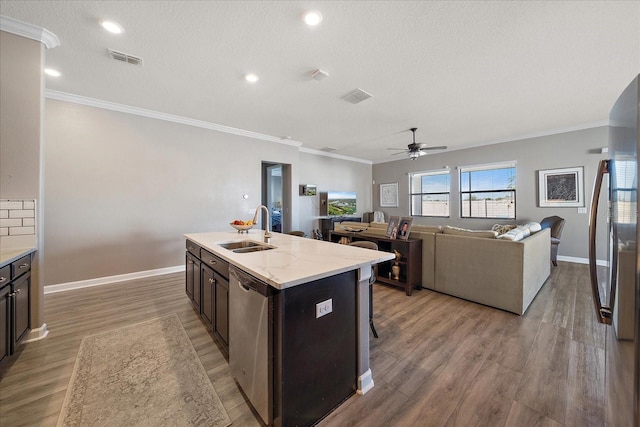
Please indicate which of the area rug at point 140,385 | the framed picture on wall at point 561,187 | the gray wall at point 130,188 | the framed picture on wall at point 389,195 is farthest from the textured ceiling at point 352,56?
the framed picture on wall at point 389,195

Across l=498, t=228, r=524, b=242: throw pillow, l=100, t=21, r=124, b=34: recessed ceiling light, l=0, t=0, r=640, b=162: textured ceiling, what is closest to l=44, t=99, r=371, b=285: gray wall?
l=0, t=0, r=640, b=162: textured ceiling

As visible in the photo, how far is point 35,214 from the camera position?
2.20 meters

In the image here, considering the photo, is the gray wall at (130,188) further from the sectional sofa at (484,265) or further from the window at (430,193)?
the window at (430,193)

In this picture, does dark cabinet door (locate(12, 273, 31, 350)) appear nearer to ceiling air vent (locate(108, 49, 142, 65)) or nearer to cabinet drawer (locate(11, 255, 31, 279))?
cabinet drawer (locate(11, 255, 31, 279))

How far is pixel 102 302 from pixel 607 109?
26.6 feet

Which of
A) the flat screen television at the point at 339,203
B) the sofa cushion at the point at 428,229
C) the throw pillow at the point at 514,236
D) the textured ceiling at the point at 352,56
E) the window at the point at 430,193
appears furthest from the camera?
the flat screen television at the point at 339,203

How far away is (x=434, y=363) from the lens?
Result: 189cm

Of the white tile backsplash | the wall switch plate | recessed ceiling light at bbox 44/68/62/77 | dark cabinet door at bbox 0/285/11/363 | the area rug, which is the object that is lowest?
the area rug

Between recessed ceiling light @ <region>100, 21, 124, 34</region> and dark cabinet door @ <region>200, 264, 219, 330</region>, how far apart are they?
7.52 ft

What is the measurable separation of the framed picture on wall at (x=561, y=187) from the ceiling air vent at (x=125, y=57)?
298 inches

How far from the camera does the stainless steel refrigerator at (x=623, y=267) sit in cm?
81

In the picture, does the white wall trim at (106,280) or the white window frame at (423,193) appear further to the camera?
the white window frame at (423,193)

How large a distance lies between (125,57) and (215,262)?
2489 millimetres

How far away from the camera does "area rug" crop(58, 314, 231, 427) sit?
1404 millimetres
